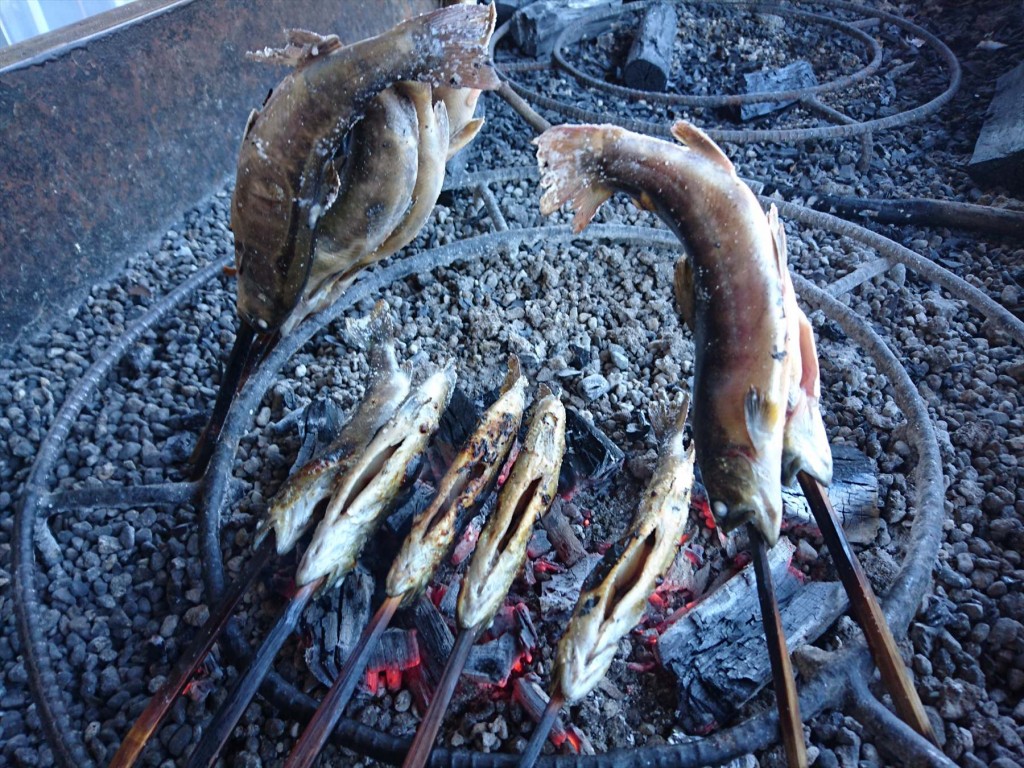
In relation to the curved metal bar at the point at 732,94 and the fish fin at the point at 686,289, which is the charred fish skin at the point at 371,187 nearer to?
the fish fin at the point at 686,289

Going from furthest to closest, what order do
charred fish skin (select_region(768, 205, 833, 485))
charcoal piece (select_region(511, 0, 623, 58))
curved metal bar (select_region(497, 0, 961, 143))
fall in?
1. charcoal piece (select_region(511, 0, 623, 58))
2. curved metal bar (select_region(497, 0, 961, 143))
3. charred fish skin (select_region(768, 205, 833, 485))

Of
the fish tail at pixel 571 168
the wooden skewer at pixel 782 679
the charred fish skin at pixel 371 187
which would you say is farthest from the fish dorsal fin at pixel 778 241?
the charred fish skin at pixel 371 187

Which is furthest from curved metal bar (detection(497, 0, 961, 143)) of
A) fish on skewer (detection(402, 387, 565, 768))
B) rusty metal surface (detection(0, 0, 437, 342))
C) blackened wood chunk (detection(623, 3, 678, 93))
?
fish on skewer (detection(402, 387, 565, 768))

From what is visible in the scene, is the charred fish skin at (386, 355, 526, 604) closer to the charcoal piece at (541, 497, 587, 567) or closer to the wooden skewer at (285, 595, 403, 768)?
the wooden skewer at (285, 595, 403, 768)

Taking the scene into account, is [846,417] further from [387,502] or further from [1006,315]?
[387,502]

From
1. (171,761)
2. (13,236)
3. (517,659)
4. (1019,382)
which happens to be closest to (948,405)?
(1019,382)
